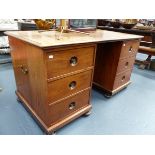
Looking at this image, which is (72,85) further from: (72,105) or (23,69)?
(23,69)

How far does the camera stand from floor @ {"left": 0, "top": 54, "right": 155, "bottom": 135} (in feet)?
3.84

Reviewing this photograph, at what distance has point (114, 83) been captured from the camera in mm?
1546

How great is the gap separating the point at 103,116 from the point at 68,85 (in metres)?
0.54

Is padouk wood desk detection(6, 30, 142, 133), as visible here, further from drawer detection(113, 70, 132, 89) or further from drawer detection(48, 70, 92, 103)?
drawer detection(113, 70, 132, 89)

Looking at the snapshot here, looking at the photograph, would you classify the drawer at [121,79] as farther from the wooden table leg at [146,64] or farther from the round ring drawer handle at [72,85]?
Answer: the wooden table leg at [146,64]

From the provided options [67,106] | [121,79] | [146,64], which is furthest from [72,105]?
[146,64]

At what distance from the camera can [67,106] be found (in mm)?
1102

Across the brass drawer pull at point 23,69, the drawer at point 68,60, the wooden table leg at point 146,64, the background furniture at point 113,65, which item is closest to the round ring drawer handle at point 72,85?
the drawer at point 68,60

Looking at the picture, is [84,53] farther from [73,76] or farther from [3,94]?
[3,94]

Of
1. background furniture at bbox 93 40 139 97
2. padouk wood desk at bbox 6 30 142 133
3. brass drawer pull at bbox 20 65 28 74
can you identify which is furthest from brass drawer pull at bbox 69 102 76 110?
background furniture at bbox 93 40 139 97

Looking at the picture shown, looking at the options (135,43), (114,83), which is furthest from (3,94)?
(135,43)

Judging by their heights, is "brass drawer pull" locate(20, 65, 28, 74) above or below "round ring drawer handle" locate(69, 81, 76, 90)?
above

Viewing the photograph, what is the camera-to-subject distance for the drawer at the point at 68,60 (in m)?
0.84

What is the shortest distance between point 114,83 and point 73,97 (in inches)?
23.9
